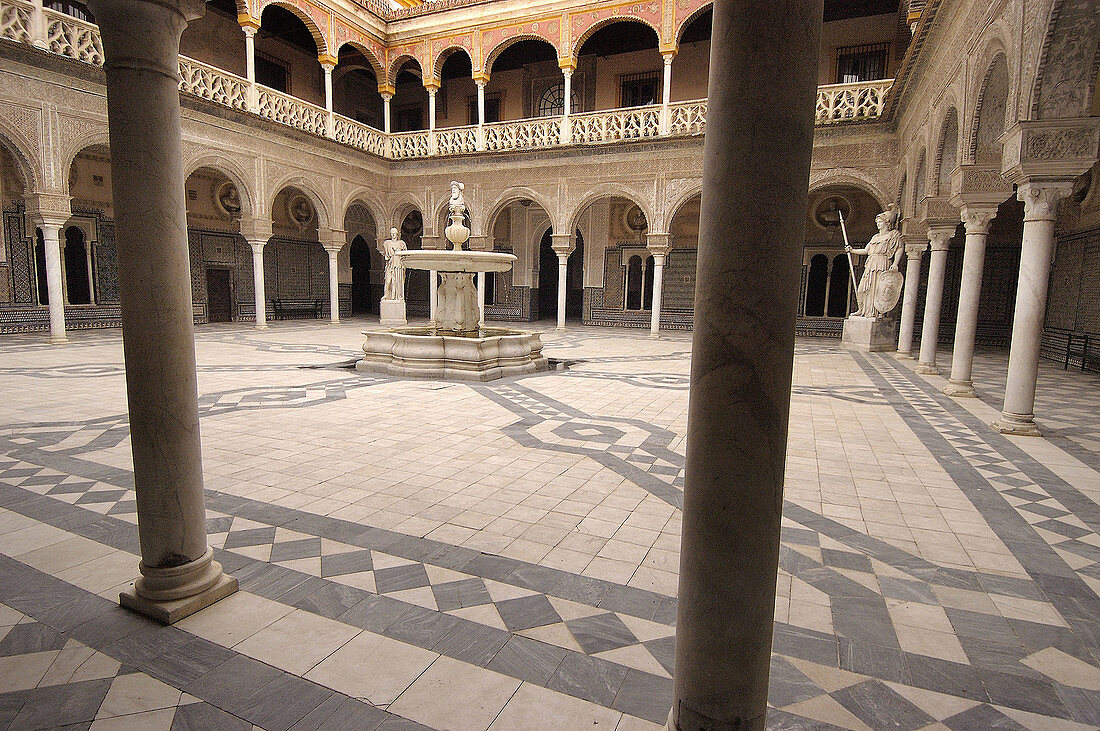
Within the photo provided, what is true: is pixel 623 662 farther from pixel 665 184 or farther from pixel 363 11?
pixel 363 11

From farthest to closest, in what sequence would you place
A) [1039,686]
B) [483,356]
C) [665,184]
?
[665,184] → [483,356] → [1039,686]

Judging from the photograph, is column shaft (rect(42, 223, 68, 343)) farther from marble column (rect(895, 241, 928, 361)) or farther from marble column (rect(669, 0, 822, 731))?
marble column (rect(895, 241, 928, 361))

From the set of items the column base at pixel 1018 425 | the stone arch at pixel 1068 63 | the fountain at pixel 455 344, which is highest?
the stone arch at pixel 1068 63

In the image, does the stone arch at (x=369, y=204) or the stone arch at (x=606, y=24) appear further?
the stone arch at (x=369, y=204)

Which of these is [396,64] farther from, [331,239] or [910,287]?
[910,287]

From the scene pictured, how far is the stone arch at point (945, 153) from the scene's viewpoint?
28.7 ft

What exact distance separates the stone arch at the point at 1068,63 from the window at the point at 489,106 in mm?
17658

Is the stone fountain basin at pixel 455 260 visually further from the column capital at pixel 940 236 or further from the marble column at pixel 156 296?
the column capital at pixel 940 236

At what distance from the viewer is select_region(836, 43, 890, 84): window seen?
15.7 metres

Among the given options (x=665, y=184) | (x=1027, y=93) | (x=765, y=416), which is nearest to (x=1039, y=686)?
(x=765, y=416)

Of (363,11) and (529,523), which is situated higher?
(363,11)

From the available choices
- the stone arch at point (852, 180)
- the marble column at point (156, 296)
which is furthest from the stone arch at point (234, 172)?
the stone arch at point (852, 180)

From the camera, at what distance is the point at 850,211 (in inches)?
634

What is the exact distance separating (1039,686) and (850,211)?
53.9 feet
